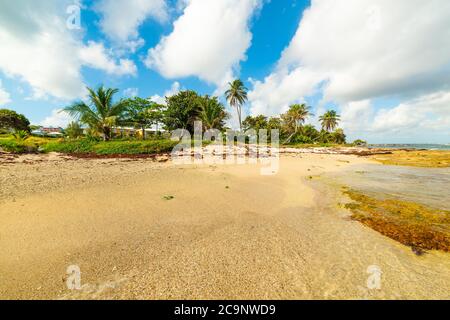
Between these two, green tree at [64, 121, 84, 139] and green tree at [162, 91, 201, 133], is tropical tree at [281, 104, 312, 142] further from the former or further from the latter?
green tree at [64, 121, 84, 139]

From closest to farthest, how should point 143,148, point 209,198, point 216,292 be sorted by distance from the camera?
1. point 216,292
2. point 209,198
3. point 143,148

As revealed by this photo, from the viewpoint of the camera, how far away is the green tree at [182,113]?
3834cm

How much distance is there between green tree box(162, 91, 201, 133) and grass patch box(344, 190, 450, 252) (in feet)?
115

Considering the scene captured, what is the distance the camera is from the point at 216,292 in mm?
2625

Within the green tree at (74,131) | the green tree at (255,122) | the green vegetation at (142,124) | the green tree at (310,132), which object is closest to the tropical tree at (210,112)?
the green vegetation at (142,124)

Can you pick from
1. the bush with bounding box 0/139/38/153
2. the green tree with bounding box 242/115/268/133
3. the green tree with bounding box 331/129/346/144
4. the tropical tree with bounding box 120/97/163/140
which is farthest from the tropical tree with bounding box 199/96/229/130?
the green tree with bounding box 331/129/346/144

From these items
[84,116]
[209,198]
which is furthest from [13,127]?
[209,198]

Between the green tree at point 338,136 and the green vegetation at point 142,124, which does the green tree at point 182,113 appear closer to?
the green vegetation at point 142,124

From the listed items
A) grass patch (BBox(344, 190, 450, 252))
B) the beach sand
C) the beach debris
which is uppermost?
the beach sand

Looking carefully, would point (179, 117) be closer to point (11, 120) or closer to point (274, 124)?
point (274, 124)

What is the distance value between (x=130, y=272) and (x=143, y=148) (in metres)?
19.4

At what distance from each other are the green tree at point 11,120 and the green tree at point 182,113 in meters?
34.6

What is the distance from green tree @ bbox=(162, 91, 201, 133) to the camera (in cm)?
3834

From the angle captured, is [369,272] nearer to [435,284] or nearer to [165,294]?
[435,284]
